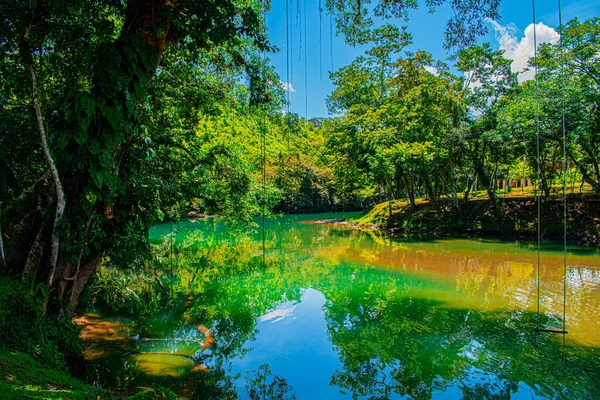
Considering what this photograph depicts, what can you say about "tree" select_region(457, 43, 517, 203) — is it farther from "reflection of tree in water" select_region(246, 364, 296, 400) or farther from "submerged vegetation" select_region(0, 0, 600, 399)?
"reflection of tree in water" select_region(246, 364, 296, 400)

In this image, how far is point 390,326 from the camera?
8.20 metres

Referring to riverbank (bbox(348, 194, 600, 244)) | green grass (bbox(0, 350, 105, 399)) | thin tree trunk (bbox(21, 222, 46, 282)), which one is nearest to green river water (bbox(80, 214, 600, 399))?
green grass (bbox(0, 350, 105, 399))

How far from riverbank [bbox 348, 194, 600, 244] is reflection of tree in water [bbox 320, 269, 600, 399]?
48.5 feet

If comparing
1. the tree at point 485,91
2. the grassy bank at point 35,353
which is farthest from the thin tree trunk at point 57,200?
the tree at point 485,91

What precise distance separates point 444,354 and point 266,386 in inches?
140

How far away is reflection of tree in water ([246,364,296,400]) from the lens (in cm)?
549

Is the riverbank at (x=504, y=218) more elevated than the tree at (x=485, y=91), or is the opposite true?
the tree at (x=485, y=91)

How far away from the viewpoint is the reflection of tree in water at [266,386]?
5492 mm

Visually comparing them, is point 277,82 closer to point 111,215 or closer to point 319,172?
point 111,215

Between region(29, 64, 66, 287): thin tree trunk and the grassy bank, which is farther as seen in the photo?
region(29, 64, 66, 287): thin tree trunk

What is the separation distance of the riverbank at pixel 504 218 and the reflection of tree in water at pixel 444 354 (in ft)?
48.5

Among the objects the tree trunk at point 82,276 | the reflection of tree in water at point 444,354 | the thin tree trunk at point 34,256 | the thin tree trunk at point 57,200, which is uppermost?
the thin tree trunk at point 57,200

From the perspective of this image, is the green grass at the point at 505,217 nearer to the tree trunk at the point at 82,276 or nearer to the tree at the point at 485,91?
the tree at the point at 485,91

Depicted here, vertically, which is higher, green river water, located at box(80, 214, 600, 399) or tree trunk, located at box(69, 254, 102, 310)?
tree trunk, located at box(69, 254, 102, 310)
